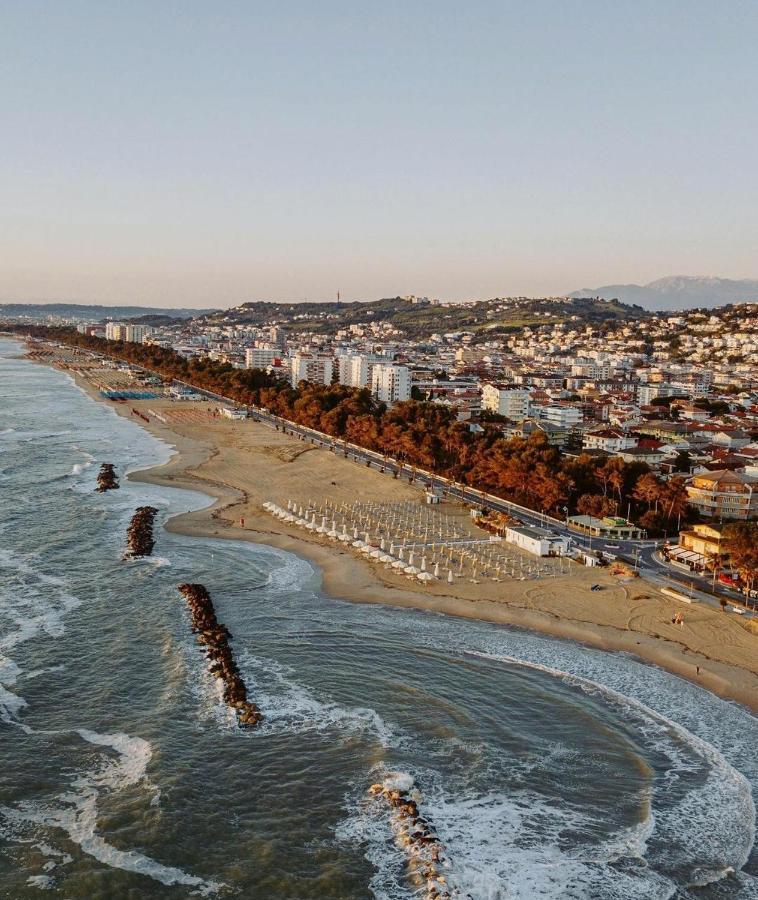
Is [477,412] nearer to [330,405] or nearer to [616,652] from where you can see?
[330,405]

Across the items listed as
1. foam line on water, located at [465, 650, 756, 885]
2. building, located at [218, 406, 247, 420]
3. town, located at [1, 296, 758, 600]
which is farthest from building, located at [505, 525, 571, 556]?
building, located at [218, 406, 247, 420]

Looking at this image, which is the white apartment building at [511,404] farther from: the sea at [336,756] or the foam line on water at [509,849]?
the foam line on water at [509,849]

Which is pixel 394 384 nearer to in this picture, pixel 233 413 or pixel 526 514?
pixel 233 413

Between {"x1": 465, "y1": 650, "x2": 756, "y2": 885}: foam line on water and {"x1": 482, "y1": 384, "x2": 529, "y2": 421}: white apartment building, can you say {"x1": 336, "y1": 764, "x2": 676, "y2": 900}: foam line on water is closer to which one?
{"x1": 465, "y1": 650, "x2": 756, "y2": 885}: foam line on water

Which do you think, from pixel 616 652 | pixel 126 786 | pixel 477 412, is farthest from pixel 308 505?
pixel 477 412

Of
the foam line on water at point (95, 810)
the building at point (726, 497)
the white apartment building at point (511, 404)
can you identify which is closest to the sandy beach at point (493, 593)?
the building at point (726, 497)

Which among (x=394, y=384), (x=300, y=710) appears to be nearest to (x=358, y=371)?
(x=394, y=384)

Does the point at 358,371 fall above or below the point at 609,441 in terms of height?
above
